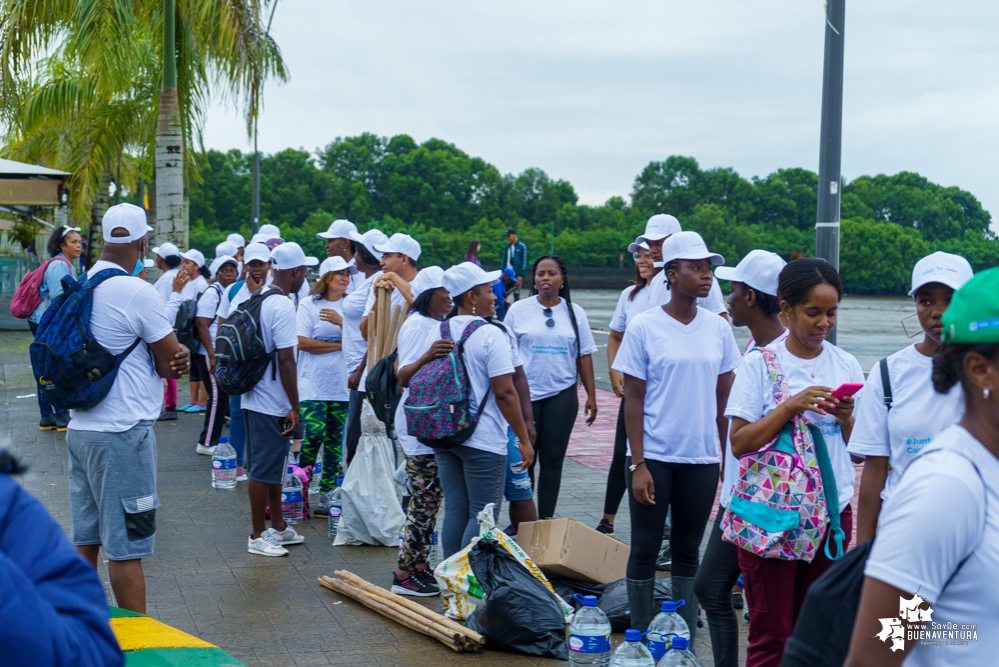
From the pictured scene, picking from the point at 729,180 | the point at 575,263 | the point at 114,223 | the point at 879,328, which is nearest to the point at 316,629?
the point at 114,223

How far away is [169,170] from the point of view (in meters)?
15.4

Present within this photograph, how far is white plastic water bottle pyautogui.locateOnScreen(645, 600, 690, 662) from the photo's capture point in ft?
13.8

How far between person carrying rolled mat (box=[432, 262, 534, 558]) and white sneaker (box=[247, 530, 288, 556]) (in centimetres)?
150

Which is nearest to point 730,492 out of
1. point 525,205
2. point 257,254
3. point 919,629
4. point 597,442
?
point 919,629

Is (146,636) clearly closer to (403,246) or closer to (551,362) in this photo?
(551,362)

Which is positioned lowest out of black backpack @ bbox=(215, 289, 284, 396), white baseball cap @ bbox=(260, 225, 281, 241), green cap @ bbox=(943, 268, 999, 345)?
black backpack @ bbox=(215, 289, 284, 396)

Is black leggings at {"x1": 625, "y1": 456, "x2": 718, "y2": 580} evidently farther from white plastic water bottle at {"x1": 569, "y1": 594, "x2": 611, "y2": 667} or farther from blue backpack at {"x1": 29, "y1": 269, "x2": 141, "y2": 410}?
blue backpack at {"x1": 29, "y1": 269, "x2": 141, "y2": 410}

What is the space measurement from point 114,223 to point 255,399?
1.95m

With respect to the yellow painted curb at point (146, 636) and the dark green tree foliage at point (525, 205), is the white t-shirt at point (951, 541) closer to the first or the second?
the yellow painted curb at point (146, 636)

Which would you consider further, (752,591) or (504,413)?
(504,413)

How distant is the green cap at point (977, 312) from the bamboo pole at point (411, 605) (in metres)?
3.47

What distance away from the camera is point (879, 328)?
Result: 3244 cm

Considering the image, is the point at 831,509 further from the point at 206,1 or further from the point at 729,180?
the point at 729,180

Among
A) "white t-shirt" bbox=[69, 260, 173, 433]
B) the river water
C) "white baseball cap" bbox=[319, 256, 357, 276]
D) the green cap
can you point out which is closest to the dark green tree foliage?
the river water
